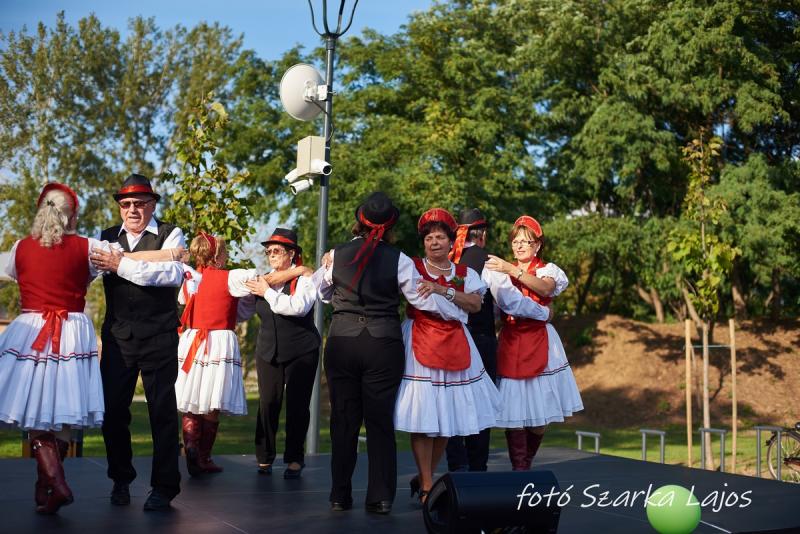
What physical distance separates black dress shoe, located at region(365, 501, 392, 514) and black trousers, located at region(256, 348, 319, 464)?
152 cm

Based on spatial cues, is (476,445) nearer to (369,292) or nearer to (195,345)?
(369,292)

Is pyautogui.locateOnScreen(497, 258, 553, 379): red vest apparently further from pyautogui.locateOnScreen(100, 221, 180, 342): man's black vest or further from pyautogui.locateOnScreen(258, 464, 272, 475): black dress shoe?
pyautogui.locateOnScreen(100, 221, 180, 342): man's black vest

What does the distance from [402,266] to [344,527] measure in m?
1.43

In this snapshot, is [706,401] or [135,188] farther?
[706,401]

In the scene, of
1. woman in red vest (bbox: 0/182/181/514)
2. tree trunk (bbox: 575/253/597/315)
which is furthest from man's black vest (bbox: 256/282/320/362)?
tree trunk (bbox: 575/253/597/315)

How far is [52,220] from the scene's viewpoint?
4988mm

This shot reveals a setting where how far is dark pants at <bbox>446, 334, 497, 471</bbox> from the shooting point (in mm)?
6449

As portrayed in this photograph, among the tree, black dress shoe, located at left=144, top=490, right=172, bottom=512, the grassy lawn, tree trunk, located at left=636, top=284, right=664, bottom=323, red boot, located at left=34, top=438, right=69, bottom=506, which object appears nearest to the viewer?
red boot, located at left=34, top=438, right=69, bottom=506

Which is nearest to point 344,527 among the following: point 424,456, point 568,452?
point 424,456

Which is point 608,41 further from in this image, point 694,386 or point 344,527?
point 344,527

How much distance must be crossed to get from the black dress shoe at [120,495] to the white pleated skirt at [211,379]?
127 centimetres

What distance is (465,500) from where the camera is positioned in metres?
4.29

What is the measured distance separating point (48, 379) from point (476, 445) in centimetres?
289

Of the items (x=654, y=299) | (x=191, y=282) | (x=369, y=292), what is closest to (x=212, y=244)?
(x=191, y=282)
